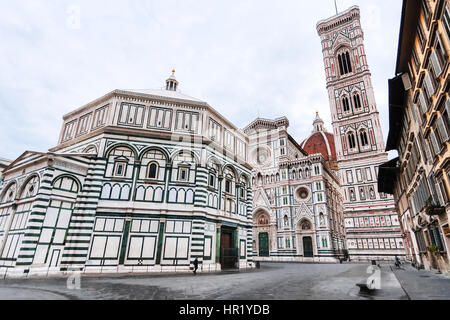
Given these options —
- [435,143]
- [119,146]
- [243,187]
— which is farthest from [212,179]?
[435,143]

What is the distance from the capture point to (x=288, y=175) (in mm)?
46188

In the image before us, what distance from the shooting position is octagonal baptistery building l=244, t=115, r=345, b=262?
132 feet

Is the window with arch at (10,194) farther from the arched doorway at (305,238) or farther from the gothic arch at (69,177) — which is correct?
the arched doorway at (305,238)

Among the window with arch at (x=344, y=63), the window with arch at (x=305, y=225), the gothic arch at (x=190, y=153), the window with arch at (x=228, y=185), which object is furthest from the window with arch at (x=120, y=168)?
the window with arch at (x=344, y=63)

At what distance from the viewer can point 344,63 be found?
50.4 meters

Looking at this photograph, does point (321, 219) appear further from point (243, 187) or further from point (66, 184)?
point (66, 184)

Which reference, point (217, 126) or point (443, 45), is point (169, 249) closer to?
point (217, 126)

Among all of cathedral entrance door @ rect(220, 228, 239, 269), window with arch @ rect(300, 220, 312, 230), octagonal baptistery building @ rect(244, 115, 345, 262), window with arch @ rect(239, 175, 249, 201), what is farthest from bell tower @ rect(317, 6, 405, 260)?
cathedral entrance door @ rect(220, 228, 239, 269)

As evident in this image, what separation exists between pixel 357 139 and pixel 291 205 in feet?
55.8

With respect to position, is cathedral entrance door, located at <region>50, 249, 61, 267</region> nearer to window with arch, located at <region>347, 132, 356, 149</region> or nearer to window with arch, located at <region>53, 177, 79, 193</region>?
window with arch, located at <region>53, 177, 79, 193</region>

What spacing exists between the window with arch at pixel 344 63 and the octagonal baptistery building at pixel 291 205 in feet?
49.6

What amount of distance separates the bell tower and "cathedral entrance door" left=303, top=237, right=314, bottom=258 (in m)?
5.84

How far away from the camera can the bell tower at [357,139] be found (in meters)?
38.1
